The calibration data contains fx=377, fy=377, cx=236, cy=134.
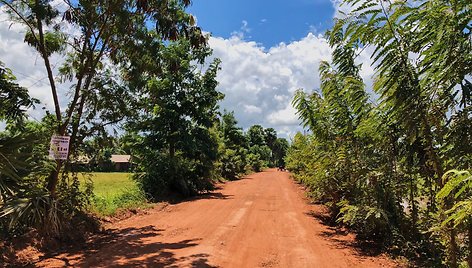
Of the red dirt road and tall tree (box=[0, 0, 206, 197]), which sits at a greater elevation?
tall tree (box=[0, 0, 206, 197])

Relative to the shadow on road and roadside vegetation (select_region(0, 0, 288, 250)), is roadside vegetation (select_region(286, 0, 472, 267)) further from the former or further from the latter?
roadside vegetation (select_region(0, 0, 288, 250))

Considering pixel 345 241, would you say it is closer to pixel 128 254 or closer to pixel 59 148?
pixel 128 254

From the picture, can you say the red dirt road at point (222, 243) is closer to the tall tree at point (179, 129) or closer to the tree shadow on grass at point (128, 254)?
the tree shadow on grass at point (128, 254)

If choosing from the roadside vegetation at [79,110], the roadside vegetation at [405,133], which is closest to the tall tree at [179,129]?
→ the roadside vegetation at [79,110]

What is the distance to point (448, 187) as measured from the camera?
370 centimetres

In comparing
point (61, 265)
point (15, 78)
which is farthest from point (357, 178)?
point (15, 78)

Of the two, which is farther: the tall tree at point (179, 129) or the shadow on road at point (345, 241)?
the tall tree at point (179, 129)

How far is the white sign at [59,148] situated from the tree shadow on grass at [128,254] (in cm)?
210

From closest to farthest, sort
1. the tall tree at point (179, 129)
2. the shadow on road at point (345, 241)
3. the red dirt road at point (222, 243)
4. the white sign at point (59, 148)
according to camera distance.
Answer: the red dirt road at point (222, 243) < the shadow on road at point (345, 241) < the white sign at point (59, 148) < the tall tree at point (179, 129)

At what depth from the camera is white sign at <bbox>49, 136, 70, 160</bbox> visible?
852cm

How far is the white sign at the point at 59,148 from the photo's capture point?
8.52 meters

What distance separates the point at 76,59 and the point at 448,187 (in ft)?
33.9

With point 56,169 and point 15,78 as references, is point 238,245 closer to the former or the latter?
point 56,169

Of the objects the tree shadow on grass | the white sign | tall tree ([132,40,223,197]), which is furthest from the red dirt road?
tall tree ([132,40,223,197])
